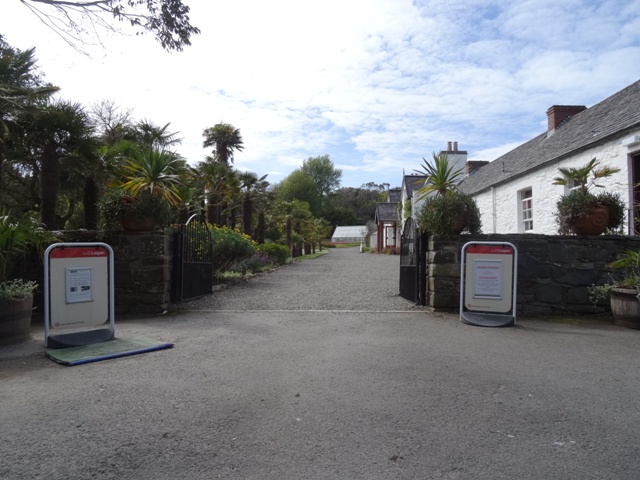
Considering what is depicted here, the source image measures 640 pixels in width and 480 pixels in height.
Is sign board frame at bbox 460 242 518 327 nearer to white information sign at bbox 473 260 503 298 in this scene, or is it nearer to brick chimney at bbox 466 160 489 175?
white information sign at bbox 473 260 503 298

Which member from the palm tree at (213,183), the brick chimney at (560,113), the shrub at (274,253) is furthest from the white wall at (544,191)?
the palm tree at (213,183)

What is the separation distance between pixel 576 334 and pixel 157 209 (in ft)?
23.0

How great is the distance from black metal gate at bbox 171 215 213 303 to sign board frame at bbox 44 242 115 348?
239cm

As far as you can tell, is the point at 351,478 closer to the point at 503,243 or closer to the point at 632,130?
the point at 503,243

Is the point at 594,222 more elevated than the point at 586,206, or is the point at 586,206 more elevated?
the point at 586,206

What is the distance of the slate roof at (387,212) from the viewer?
1762 inches

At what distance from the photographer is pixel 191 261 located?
959 centimetres

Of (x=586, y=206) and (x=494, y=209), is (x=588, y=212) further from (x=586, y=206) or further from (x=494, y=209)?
(x=494, y=209)

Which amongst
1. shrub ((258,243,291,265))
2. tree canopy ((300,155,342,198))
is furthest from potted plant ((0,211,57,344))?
tree canopy ((300,155,342,198))

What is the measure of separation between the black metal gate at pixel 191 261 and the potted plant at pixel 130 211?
2.26 feet

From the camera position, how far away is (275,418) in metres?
3.60

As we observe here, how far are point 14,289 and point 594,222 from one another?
8929mm

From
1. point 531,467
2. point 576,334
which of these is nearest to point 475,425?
point 531,467

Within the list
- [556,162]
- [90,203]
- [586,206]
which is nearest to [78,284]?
[586,206]
